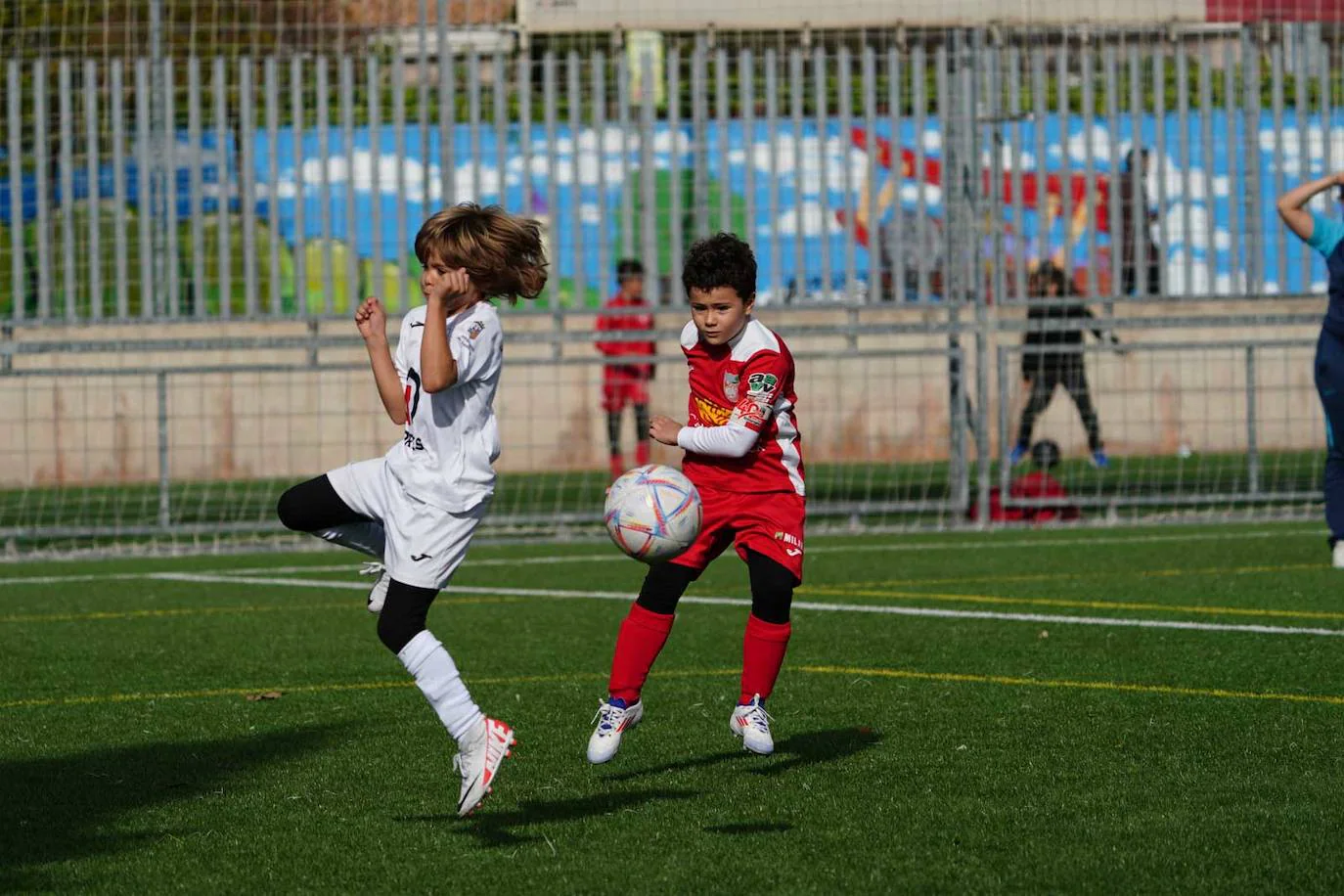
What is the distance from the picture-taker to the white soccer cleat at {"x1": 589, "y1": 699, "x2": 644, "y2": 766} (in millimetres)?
6109

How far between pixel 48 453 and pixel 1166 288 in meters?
8.61

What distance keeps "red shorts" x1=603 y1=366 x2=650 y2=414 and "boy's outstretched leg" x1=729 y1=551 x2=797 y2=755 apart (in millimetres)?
9567

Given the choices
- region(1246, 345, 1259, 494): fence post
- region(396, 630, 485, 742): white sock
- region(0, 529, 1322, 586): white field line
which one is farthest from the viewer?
region(1246, 345, 1259, 494): fence post

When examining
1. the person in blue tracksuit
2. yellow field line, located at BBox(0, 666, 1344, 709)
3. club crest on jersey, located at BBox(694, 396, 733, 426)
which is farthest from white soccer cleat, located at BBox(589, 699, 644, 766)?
the person in blue tracksuit

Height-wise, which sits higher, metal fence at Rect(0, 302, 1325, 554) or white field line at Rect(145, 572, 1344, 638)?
metal fence at Rect(0, 302, 1325, 554)

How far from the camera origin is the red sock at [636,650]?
6332 mm

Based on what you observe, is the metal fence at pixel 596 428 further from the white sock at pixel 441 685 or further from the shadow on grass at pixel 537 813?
the white sock at pixel 441 685

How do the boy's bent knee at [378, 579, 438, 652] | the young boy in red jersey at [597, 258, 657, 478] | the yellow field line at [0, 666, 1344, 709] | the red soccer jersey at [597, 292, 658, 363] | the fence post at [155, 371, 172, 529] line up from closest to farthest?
the boy's bent knee at [378, 579, 438, 652] < the yellow field line at [0, 666, 1344, 709] < the fence post at [155, 371, 172, 529] < the red soccer jersey at [597, 292, 658, 363] < the young boy in red jersey at [597, 258, 657, 478]

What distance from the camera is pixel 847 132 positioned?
49.0 ft

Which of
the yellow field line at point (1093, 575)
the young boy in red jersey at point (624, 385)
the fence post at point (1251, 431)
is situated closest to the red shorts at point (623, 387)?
the young boy in red jersey at point (624, 385)

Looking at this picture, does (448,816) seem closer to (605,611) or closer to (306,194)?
(605,611)

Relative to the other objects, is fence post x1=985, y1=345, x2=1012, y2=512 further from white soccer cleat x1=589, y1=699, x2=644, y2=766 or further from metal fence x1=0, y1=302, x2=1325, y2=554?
white soccer cleat x1=589, y1=699, x2=644, y2=766

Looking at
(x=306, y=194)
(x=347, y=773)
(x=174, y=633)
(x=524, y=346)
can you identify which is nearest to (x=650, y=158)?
(x=306, y=194)

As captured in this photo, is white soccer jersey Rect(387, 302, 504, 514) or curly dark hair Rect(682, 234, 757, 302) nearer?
white soccer jersey Rect(387, 302, 504, 514)
